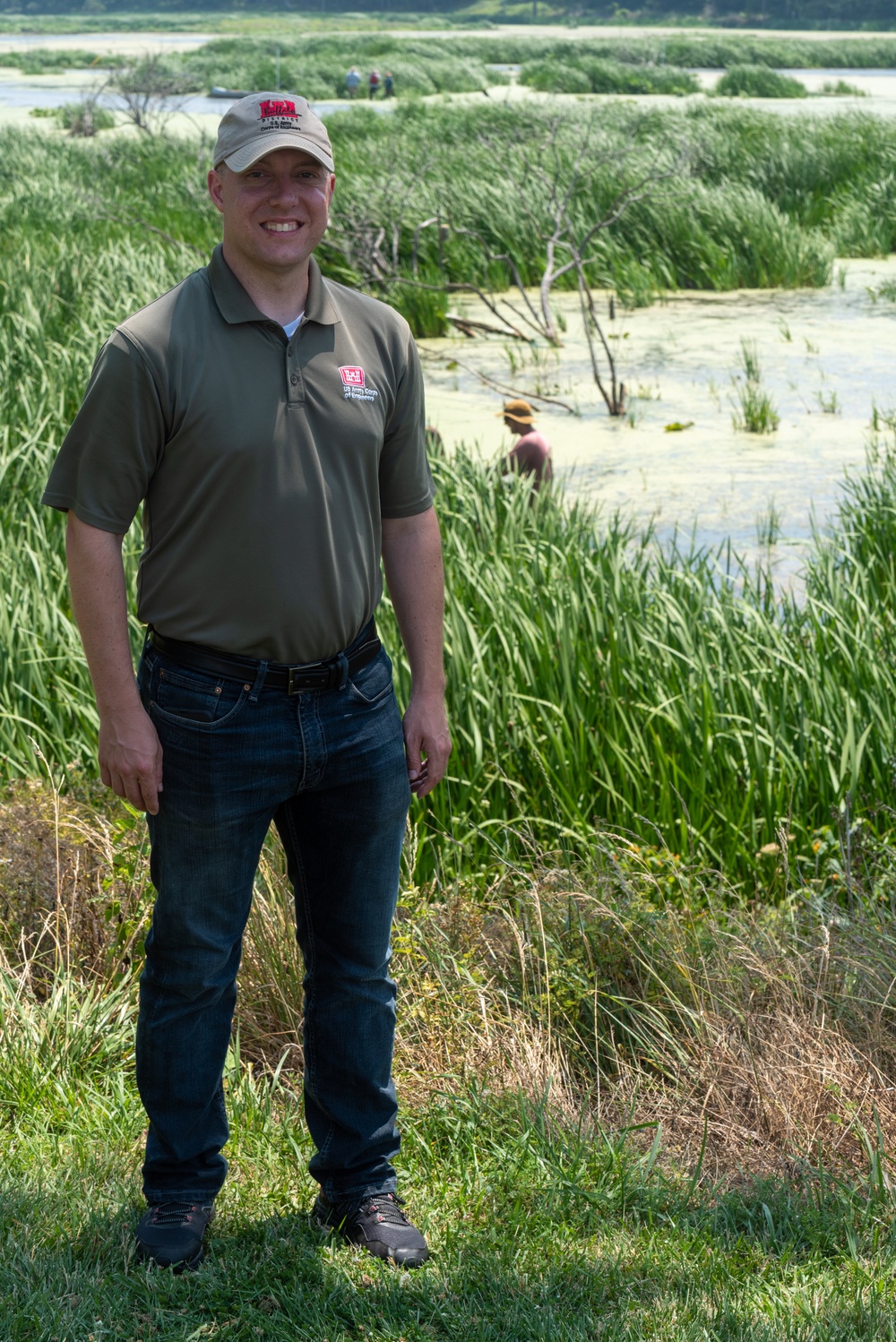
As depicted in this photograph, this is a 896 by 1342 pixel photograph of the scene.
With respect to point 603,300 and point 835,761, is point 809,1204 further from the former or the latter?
point 603,300

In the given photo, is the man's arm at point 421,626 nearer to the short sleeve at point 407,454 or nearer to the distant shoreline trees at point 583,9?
the short sleeve at point 407,454

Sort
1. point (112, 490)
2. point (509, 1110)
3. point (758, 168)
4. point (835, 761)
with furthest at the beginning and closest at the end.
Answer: point (758, 168) < point (835, 761) < point (509, 1110) < point (112, 490)

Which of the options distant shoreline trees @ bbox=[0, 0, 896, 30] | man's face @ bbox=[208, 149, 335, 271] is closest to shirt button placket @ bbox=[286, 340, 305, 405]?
man's face @ bbox=[208, 149, 335, 271]

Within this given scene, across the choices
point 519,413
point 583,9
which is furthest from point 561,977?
point 583,9

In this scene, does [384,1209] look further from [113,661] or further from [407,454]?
[407,454]

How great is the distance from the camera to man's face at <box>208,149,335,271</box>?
1.77 m

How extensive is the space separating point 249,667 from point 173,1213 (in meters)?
0.81

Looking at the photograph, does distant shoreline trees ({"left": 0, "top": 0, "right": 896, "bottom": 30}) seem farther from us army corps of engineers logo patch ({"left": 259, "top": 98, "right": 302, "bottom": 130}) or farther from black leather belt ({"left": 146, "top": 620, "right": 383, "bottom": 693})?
black leather belt ({"left": 146, "top": 620, "right": 383, "bottom": 693})

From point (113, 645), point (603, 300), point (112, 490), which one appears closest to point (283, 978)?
point (113, 645)

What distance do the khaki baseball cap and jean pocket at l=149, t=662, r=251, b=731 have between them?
2.19ft

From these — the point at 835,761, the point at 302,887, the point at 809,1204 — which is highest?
the point at 302,887

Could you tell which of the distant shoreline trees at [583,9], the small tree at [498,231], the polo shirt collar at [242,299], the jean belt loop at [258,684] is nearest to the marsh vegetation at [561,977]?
the jean belt loop at [258,684]

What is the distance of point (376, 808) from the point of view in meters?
1.95

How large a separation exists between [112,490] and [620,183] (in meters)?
12.2
